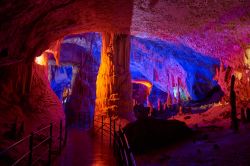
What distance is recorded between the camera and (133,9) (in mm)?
8641

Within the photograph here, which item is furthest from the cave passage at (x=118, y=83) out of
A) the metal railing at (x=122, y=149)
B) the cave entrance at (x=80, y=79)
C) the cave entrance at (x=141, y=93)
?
the cave entrance at (x=141, y=93)

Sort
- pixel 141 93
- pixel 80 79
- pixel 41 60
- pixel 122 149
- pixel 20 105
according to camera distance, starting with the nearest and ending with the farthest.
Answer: pixel 122 149 → pixel 20 105 → pixel 41 60 → pixel 80 79 → pixel 141 93

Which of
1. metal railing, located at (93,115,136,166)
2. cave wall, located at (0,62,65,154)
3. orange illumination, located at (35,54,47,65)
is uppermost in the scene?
orange illumination, located at (35,54,47,65)

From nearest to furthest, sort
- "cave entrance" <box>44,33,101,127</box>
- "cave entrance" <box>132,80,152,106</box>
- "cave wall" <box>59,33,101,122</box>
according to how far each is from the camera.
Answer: "cave entrance" <box>44,33,101,127</box>, "cave wall" <box>59,33,101,122</box>, "cave entrance" <box>132,80,152,106</box>

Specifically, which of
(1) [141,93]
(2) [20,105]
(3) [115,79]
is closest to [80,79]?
(1) [141,93]

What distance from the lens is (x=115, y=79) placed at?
15414 mm

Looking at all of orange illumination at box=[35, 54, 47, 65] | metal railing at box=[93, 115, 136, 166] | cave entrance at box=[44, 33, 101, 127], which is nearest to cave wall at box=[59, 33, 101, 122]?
cave entrance at box=[44, 33, 101, 127]

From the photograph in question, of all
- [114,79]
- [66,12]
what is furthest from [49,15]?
[114,79]

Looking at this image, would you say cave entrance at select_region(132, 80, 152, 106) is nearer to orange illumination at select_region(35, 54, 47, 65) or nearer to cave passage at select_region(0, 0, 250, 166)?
cave passage at select_region(0, 0, 250, 166)

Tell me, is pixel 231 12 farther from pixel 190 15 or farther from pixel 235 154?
pixel 235 154

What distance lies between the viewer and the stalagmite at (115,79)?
49.1 feet

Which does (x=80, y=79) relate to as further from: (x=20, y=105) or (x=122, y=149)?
(x=122, y=149)

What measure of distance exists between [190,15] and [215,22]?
3.83ft

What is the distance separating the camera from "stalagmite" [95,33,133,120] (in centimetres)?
1495
